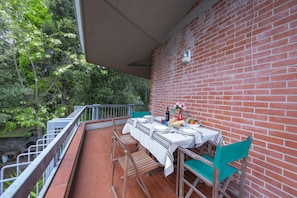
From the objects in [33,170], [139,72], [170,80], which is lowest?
[33,170]

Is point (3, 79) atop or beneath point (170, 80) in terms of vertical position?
A: atop

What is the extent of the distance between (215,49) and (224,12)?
→ 51 centimetres

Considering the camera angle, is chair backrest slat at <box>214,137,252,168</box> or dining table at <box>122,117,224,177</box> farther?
dining table at <box>122,117,224,177</box>

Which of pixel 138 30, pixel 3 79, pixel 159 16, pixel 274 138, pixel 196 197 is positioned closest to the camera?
pixel 274 138

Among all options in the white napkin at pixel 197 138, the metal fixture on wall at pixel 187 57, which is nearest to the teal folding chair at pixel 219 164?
the white napkin at pixel 197 138

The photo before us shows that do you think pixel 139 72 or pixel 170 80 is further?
pixel 139 72

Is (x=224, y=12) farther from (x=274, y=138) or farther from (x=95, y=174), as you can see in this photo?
(x=95, y=174)

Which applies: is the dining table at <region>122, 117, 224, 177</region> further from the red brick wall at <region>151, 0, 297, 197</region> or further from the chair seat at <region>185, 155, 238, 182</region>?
the red brick wall at <region>151, 0, 297, 197</region>

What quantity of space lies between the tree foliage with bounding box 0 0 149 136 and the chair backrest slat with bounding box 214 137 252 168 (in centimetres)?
687

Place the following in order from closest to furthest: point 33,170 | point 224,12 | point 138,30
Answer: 1. point 33,170
2. point 224,12
3. point 138,30

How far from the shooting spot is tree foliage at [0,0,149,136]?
6.08 metres

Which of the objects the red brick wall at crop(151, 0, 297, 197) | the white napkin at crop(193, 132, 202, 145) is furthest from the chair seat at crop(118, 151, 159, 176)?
the red brick wall at crop(151, 0, 297, 197)

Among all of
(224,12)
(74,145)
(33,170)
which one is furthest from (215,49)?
(74,145)

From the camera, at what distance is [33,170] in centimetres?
78
